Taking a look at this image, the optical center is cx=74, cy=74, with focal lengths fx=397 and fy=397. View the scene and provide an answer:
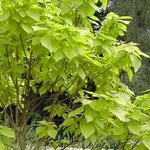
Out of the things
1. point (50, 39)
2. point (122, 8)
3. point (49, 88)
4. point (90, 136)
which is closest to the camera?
point (50, 39)

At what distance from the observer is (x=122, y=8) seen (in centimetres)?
922

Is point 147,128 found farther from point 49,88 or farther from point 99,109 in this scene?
point 49,88

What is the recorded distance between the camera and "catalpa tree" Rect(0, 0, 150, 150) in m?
1.89

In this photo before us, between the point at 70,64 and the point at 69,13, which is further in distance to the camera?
the point at 69,13

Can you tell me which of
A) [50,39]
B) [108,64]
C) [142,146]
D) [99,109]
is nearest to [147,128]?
[142,146]

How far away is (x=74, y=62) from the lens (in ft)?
6.45

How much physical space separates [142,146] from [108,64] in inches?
18.8

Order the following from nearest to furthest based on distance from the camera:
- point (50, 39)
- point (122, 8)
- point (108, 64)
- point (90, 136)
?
point (50, 39), point (90, 136), point (108, 64), point (122, 8)

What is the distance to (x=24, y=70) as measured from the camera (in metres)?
2.29

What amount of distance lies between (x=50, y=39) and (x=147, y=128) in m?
0.65

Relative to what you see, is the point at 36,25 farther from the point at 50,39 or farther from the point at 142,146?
the point at 142,146

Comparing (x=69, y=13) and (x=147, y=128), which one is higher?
(x=69, y=13)

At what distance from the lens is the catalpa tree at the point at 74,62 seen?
1891 millimetres

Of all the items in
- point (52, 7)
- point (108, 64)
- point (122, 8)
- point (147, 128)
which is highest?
point (52, 7)
